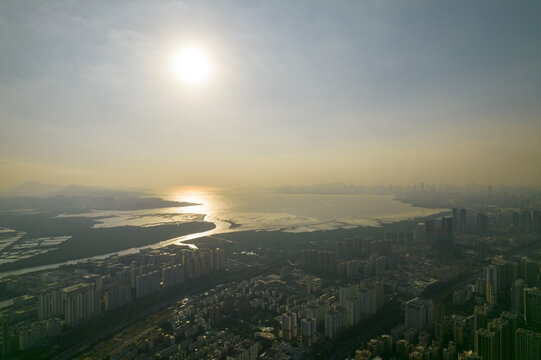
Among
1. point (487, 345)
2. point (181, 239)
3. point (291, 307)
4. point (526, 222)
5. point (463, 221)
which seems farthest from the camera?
point (181, 239)

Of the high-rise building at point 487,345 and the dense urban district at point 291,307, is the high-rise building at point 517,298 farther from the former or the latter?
the high-rise building at point 487,345

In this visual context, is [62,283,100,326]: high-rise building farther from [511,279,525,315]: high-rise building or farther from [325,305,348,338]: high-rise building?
[511,279,525,315]: high-rise building

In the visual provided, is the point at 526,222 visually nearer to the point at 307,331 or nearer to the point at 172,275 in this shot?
the point at 307,331

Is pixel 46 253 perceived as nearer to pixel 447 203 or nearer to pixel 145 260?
pixel 145 260

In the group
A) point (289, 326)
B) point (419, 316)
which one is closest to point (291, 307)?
point (289, 326)

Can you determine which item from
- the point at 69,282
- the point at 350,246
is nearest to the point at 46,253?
the point at 69,282

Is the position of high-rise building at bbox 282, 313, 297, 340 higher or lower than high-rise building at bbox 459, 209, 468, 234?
lower

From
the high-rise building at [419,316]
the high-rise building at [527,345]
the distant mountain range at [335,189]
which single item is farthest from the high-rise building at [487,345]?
the distant mountain range at [335,189]

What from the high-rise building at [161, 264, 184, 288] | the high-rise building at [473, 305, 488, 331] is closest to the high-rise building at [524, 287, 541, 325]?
the high-rise building at [473, 305, 488, 331]
